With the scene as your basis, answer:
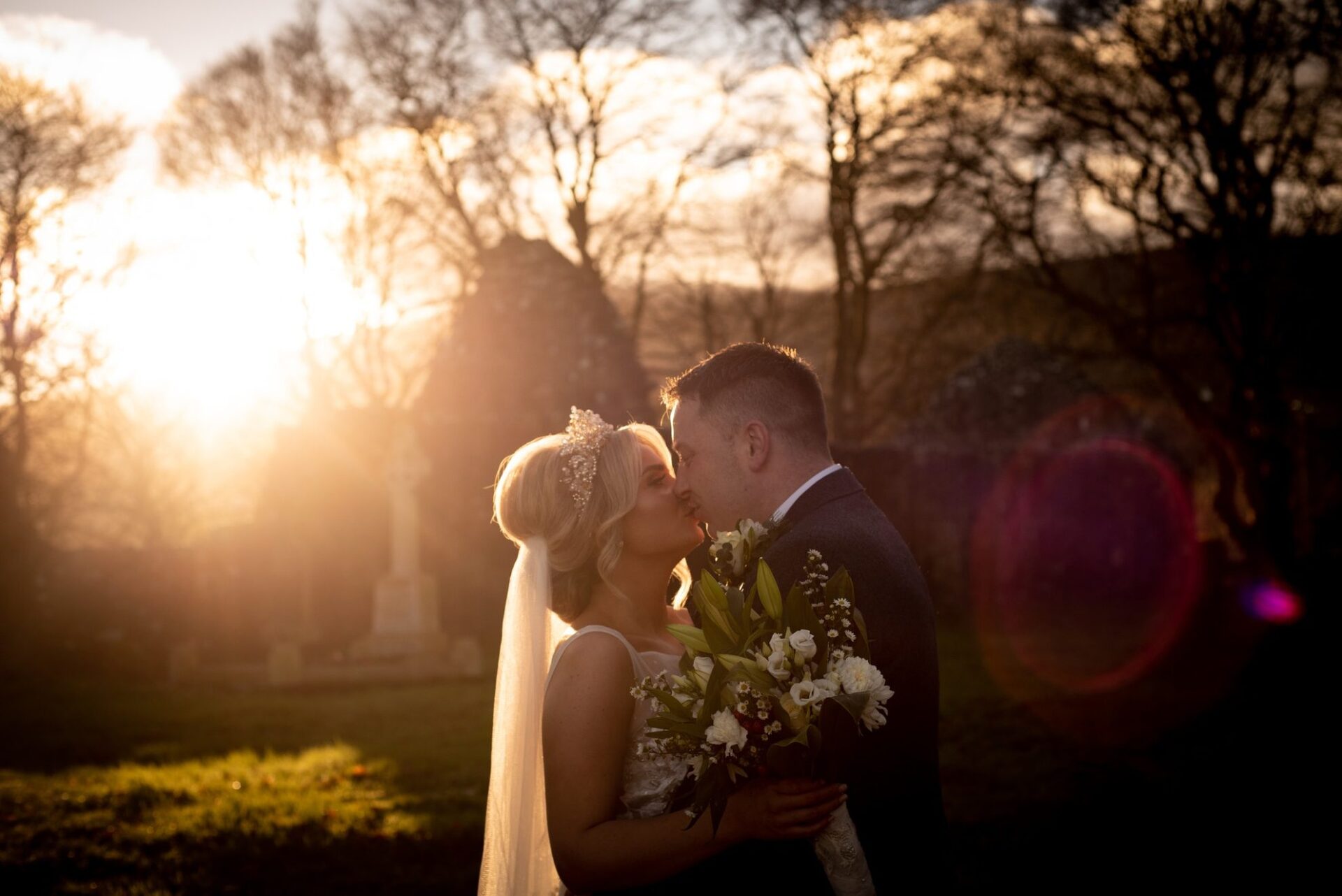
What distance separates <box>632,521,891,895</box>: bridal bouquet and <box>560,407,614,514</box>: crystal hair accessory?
1195 millimetres

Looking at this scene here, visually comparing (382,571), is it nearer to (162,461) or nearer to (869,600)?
(869,600)

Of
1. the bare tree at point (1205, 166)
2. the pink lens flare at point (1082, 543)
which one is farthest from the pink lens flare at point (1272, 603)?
the pink lens flare at point (1082, 543)

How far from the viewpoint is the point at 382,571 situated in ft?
66.5

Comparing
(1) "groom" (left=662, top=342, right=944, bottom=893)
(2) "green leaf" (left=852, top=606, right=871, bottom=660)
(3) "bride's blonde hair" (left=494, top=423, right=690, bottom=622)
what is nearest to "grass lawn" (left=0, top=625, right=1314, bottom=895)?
(3) "bride's blonde hair" (left=494, top=423, right=690, bottom=622)

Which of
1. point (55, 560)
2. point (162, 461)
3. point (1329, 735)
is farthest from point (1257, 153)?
point (162, 461)

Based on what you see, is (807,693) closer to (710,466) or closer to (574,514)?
(710,466)

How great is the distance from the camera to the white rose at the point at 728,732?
3078 millimetres

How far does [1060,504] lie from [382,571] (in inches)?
498

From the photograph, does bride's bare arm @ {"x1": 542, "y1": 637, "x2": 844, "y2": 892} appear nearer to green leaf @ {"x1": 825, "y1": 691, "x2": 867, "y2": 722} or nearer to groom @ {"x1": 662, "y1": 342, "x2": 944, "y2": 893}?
groom @ {"x1": 662, "y1": 342, "x2": 944, "y2": 893}

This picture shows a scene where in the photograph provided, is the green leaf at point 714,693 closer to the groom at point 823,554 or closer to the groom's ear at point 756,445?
the groom at point 823,554

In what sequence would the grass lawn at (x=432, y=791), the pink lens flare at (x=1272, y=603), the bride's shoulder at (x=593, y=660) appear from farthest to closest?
the pink lens flare at (x=1272, y=603), the grass lawn at (x=432, y=791), the bride's shoulder at (x=593, y=660)

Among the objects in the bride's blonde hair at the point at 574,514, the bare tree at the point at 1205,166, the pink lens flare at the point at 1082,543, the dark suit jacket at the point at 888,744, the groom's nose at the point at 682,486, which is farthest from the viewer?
the pink lens flare at the point at 1082,543

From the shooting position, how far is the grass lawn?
25.6 ft

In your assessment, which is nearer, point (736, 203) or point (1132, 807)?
point (1132, 807)
